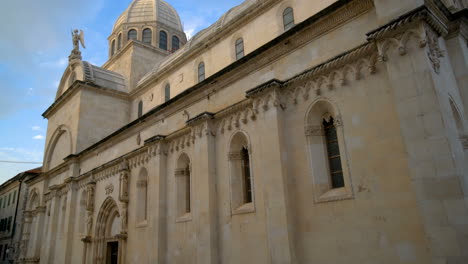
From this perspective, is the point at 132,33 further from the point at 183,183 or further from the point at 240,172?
the point at 240,172

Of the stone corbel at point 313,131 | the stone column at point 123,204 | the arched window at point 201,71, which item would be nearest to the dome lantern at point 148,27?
the arched window at point 201,71

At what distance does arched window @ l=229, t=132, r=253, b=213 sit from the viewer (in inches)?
469

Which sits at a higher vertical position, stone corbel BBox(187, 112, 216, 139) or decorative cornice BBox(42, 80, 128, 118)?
decorative cornice BBox(42, 80, 128, 118)

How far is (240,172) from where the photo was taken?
40.4ft

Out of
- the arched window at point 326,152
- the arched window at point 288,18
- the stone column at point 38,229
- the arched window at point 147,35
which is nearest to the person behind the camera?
the arched window at point 326,152

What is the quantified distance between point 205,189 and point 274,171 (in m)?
3.35

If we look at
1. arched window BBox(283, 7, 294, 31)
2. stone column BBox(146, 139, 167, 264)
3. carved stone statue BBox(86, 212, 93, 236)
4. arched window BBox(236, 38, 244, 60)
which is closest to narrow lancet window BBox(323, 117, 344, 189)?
arched window BBox(283, 7, 294, 31)

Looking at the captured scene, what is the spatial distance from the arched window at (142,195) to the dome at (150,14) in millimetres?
21789

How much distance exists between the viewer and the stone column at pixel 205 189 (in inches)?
469

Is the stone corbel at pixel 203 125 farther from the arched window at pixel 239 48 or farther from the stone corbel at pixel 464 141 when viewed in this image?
the stone corbel at pixel 464 141

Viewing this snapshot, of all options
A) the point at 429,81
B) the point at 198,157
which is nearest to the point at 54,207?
the point at 198,157

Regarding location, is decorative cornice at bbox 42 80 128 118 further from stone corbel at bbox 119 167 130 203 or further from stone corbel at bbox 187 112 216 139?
stone corbel at bbox 187 112 216 139

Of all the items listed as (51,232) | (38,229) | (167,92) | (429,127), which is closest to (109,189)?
(167,92)

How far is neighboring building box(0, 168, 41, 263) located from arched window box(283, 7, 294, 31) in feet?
107
